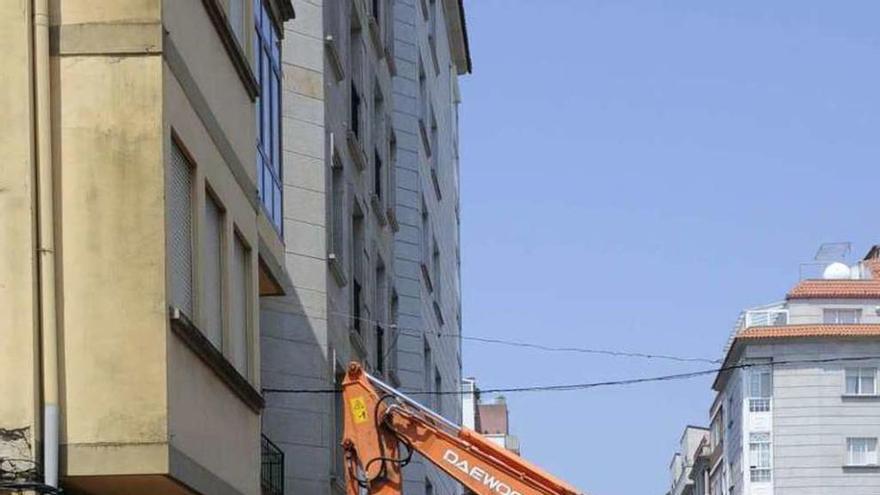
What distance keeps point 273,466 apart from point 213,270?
9.34 meters

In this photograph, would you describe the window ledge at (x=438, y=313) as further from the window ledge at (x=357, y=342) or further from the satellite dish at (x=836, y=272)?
the satellite dish at (x=836, y=272)

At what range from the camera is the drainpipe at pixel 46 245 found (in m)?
15.7

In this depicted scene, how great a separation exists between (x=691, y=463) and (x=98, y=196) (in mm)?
121506

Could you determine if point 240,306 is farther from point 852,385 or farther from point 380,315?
point 852,385

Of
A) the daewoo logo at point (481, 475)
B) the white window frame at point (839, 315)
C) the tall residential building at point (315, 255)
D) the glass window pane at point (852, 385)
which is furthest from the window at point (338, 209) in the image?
the white window frame at point (839, 315)

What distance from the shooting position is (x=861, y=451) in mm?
91562

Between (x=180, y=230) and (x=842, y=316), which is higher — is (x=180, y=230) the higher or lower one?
the lower one

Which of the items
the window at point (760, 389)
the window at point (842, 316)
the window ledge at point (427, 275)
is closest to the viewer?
the window ledge at point (427, 275)

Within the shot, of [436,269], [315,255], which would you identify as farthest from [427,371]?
[315,255]

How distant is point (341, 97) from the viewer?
1313 inches

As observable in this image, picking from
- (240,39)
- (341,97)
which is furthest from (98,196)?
(341,97)

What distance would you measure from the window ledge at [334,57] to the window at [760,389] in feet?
203

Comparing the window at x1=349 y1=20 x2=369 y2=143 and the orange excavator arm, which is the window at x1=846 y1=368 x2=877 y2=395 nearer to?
the window at x1=349 y1=20 x2=369 y2=143

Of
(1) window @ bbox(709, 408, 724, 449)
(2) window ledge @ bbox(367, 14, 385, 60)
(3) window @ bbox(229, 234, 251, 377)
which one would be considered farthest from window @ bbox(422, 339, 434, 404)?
(1) window @ bbox(709, 408, 724, 449)
